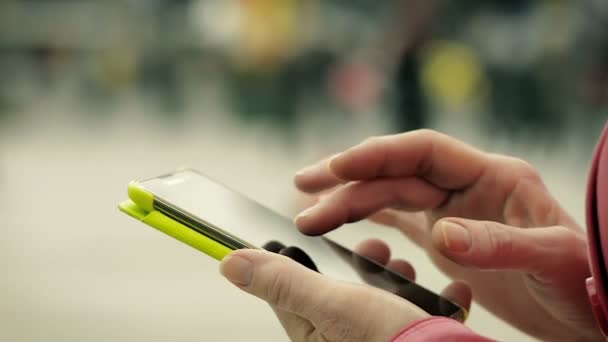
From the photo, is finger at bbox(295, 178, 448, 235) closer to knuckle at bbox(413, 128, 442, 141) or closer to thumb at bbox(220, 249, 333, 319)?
knuckle at bbox(413, 128, 442, 141)

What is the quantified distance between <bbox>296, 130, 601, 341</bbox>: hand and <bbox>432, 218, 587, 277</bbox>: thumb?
18 mm

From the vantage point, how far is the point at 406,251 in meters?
2.10

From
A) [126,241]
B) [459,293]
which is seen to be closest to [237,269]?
[459,293]

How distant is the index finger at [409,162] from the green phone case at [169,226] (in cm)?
20

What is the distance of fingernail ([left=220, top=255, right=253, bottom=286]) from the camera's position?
67 cm

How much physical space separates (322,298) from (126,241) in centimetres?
197

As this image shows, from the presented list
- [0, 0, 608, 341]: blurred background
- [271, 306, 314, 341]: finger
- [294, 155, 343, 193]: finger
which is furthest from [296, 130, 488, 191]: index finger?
[0, 0, 608, 341]: blurred background

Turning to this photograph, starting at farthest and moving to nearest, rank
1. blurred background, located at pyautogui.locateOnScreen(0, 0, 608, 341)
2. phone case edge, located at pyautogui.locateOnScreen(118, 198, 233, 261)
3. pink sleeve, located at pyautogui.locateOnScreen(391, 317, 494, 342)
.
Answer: blurred background, located at pyautogui.locateOnScreen(0, 0, 608, 341)
phone case edge, located at pyautogui.locateOnScreen(118, 198, 233, 261)
pink sleeve, located at pyautogui.locateOnScreen(391, 317, 494, 342)

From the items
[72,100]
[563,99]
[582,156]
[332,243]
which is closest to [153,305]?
[332,243]

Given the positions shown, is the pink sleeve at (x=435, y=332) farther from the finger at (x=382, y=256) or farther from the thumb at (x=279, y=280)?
the finger at (x=382, y=256)

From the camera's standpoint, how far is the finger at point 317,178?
98 centimetres

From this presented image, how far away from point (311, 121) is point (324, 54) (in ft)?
1.79

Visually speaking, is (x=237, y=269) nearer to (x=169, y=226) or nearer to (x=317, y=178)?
(x=169, y=226)

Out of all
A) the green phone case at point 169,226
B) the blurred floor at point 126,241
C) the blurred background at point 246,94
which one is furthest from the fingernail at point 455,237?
the blurred background at point 246,94
